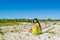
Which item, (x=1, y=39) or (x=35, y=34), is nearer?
(x=1, y=39)

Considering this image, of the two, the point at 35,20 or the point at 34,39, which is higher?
the point at 35,20

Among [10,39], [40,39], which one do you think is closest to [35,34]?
[40,39]

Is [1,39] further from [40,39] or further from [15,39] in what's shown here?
[40,39]

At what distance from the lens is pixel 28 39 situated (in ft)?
35.3

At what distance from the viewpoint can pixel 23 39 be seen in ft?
35.1

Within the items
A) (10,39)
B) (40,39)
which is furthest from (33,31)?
(10,39)

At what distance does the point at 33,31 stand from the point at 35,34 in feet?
0.84

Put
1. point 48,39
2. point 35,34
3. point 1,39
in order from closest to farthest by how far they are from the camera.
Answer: point 1,39
point 48,39
point 35,34

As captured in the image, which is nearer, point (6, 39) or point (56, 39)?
point (6, 39)

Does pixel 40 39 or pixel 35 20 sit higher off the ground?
pixel 35 20

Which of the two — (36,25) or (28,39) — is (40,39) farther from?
(36,25)

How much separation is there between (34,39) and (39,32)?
2811 millimetres

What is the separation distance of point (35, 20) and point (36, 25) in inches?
13.3

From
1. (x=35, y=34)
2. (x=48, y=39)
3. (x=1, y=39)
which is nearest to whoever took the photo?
(x=1, y=39)
